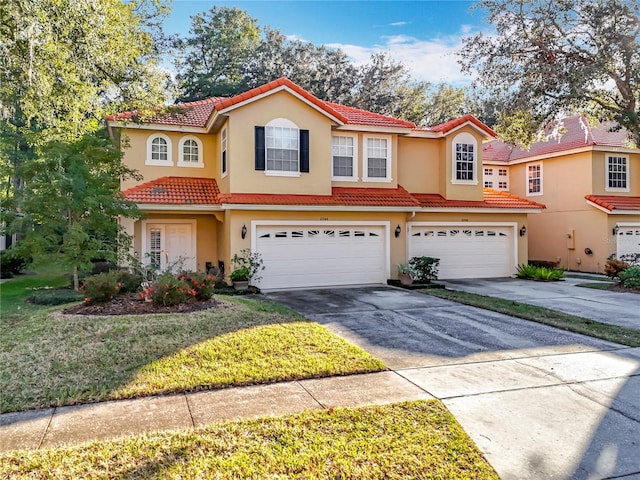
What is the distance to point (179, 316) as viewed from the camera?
8.31m

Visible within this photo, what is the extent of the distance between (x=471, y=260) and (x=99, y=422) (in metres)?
14.7

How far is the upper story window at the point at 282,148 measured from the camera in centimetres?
1394

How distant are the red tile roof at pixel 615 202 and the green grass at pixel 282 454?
689 inches

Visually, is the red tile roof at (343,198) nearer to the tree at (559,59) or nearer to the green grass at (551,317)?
the green grass at (551,317)

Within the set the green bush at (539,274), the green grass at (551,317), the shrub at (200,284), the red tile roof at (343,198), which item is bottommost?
the green grass at (551,317)

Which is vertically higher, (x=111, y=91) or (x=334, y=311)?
(x=111, y=91)

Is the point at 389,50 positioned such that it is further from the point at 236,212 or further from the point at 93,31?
the point at 93,31

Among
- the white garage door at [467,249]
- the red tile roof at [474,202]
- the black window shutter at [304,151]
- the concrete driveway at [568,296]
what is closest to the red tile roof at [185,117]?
the black window shutter at [304,151]

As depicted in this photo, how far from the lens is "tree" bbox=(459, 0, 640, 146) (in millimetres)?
14609

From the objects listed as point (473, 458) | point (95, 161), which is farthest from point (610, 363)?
point (95, 161)

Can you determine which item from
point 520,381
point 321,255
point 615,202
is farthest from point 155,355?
point 615,202

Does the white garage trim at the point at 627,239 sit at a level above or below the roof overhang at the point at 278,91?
below

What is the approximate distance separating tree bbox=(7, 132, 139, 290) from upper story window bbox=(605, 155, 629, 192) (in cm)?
1903

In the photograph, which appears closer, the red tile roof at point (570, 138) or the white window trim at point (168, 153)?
the white window trim at point (168, 153)
